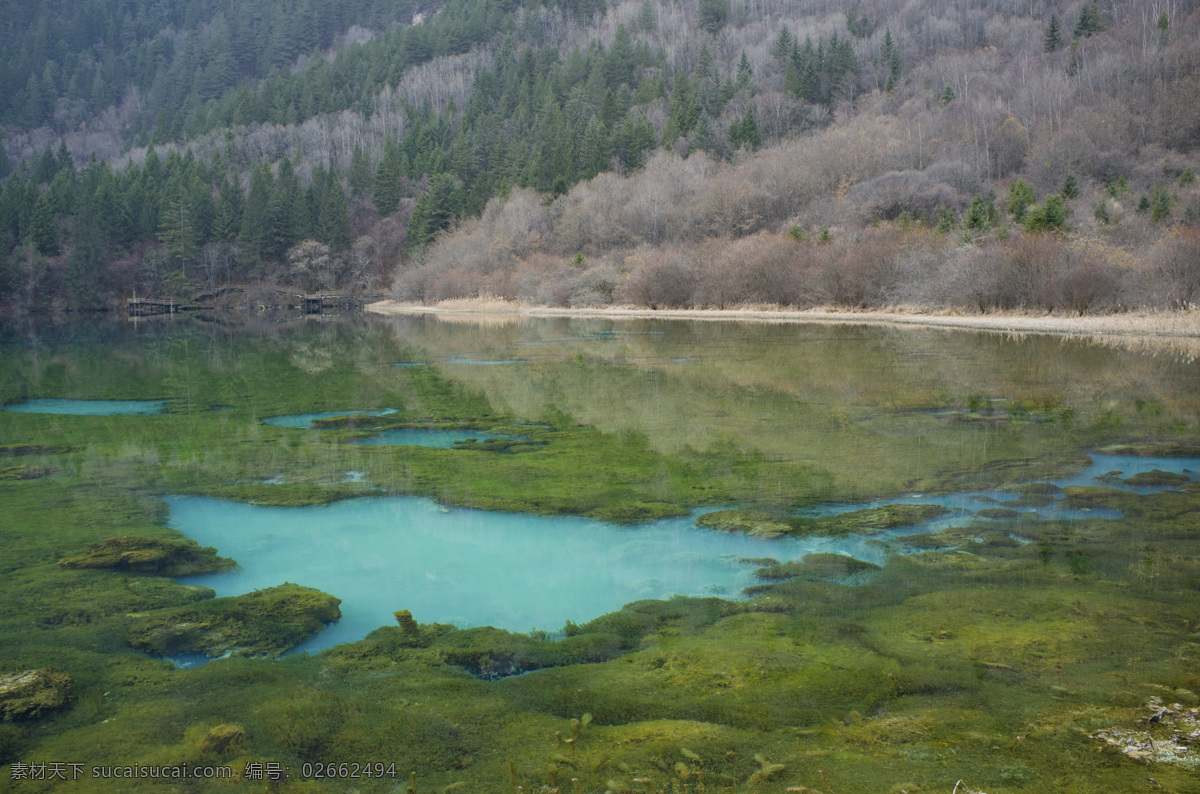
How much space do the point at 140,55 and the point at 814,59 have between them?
170759 millimetres

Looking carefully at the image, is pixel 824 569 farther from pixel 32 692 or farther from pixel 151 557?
pixel 151 557

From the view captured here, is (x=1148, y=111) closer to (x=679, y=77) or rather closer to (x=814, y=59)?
→ (x=814, y=59)

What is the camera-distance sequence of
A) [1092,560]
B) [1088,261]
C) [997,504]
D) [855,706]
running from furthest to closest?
[1088,261] → [997,504] → [1092,560] → [855,706]

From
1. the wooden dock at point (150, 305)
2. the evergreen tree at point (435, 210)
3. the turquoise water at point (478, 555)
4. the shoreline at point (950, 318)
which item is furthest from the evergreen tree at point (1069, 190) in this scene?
the wooden dock at point (150, 305)

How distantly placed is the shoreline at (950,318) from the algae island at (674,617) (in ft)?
51.9

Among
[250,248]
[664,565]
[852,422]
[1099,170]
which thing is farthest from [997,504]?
[250,248]

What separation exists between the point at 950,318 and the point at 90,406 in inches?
1190

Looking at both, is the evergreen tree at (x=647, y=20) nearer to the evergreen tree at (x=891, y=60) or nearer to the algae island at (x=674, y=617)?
the evergreen tree at (x=891, y=60)

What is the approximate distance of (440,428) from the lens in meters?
11.8

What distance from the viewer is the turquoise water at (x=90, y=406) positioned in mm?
13500

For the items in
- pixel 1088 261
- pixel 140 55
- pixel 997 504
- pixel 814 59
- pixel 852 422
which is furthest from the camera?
pixel 140 55

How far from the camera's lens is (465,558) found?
6297mm

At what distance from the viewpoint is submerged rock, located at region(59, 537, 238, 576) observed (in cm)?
595

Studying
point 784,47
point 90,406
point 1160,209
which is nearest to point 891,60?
point 784,47
